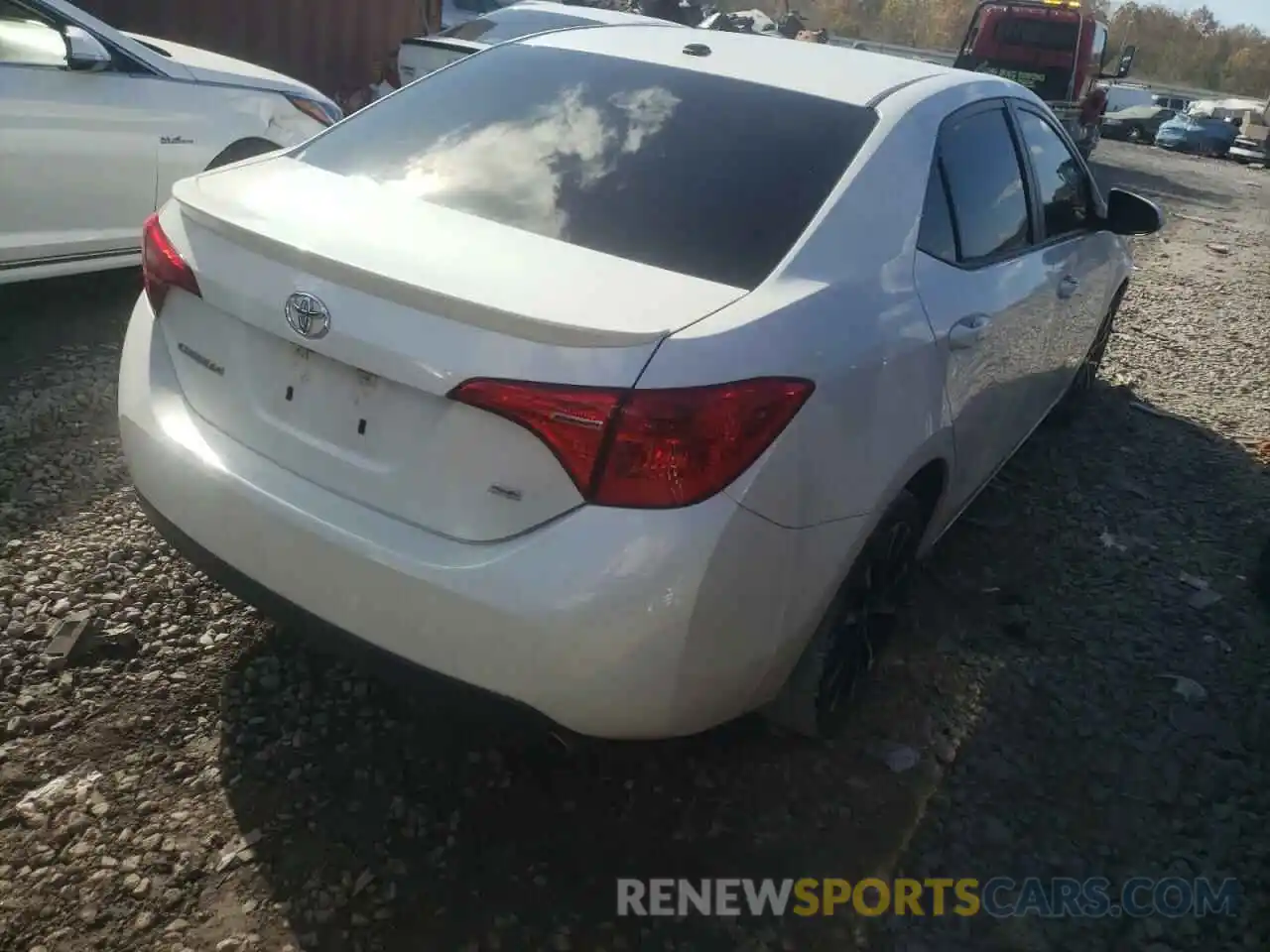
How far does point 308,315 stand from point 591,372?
606 millimetres

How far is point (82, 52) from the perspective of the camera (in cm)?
460

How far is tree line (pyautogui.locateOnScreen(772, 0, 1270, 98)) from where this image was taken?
6450 cm

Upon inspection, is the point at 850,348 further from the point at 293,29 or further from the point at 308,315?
the point at 293,29

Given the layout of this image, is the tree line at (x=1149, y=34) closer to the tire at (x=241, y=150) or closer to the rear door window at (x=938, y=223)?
the tire at (x=241, y=150)

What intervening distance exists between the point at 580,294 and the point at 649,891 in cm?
128

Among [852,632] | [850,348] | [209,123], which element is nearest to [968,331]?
[850,348]

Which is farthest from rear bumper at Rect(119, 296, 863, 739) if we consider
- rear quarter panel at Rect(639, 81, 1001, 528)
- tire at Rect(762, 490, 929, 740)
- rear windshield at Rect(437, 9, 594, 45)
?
rear windshield at Rect(437, 9, 594, 45)

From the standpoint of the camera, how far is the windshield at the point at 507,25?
32.9 ft

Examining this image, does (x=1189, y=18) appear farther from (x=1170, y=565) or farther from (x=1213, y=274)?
(x=1170, y=565)

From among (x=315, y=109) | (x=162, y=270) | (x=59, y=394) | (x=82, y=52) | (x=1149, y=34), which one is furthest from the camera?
(x=1149, y=34)

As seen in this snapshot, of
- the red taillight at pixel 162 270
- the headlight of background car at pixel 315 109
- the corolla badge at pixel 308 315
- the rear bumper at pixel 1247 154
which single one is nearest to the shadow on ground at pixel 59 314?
the headlight of background car at pixel 315 109

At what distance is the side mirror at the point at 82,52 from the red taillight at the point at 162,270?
8.60ft

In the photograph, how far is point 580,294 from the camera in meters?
2.08

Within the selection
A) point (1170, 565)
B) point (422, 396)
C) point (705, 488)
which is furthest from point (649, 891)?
point (1170, 565)
